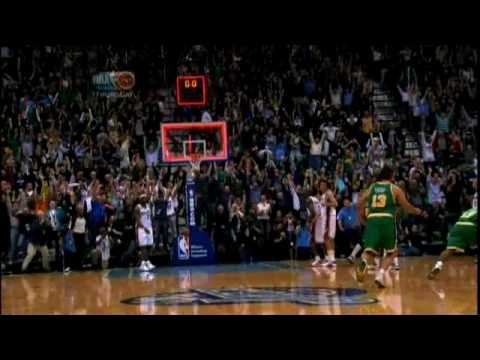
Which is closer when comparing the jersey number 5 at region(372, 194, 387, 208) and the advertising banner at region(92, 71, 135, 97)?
the jersey number 5 at region(372, 194, 387, 208)

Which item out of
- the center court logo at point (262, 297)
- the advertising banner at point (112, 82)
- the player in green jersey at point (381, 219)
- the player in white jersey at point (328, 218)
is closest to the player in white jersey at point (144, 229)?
the advertising banner at point (112, 82)

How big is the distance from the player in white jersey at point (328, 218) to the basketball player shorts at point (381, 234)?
4.51 metres

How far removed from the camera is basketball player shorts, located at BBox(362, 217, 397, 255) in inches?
449

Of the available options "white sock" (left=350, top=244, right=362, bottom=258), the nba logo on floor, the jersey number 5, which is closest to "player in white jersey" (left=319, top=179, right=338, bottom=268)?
"white sock" (left=350, top=244, right=362, bottom=258)

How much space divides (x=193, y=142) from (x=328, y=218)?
2.87 metres

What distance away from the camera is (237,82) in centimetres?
1792

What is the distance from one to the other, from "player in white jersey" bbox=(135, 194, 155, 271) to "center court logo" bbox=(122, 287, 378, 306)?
4.16 metres

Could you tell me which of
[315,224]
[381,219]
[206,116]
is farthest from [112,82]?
[381,219]

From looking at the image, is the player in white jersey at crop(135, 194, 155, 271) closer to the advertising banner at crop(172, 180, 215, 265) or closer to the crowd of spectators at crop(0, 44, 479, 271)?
the crowd of spectators at crop(0, 44, 479, 271)

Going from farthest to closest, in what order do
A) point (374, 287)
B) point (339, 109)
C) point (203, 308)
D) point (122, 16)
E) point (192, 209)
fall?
point (339, 109) < point (192, 209) < point (374, 287) < point (203, 308) < point (122, 16)

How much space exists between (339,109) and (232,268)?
4783mm

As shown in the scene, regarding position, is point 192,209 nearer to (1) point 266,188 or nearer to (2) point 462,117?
(1) point 266,188

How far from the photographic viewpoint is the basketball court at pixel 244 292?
9664 mm

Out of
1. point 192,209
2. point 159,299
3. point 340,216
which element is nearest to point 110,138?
point 192,209
